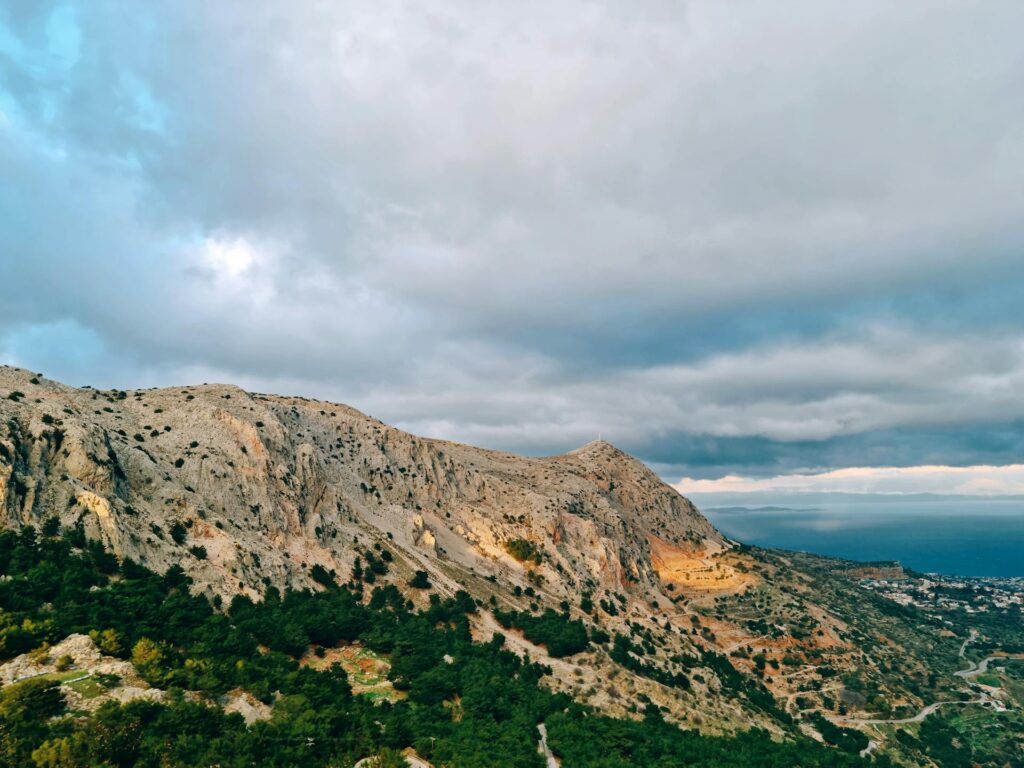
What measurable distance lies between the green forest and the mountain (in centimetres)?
415

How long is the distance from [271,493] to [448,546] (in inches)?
1266

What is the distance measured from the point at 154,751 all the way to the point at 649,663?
68.8 metres

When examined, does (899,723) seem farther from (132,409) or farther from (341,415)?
(132,409)

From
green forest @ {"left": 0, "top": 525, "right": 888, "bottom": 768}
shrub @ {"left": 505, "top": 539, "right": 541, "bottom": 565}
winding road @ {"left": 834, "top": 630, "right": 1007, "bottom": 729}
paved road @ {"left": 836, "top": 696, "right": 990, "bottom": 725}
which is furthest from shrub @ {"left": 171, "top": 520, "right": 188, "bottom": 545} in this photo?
paved road @ {"left": 836, "top": 696, "right": 990, "bottom": 725}

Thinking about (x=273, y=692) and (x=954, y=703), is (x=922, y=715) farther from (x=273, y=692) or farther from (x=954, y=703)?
(x=273, y=692)

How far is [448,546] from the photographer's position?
9431cm

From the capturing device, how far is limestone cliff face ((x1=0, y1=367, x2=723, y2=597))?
176ft

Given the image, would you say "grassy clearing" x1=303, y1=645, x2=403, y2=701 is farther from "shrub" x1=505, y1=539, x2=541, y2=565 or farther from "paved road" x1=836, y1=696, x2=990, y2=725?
"paved road" x1=836, y1=696, x2=990, y2=725

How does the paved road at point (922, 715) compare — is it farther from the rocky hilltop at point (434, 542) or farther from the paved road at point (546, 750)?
the paved road at point (546, 750)

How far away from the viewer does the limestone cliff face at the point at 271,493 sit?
176 ft

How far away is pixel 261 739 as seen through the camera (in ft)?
104

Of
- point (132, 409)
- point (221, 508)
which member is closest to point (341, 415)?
point (132, 409)

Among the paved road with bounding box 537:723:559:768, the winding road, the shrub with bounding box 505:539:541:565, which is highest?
the shrub with bounding box 505:539:541:565

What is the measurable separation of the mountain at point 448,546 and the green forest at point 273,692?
415 centimetres
